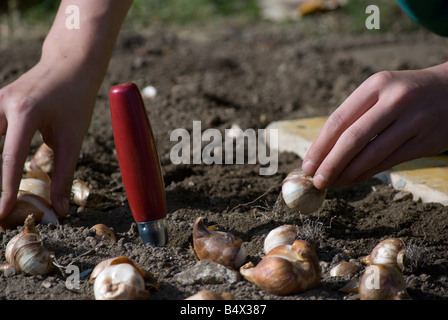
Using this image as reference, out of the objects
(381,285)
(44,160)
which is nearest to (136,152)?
(381,285)

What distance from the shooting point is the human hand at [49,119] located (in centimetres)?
173

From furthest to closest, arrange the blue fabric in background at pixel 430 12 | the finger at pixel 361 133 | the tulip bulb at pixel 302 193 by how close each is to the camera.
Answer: the blue fabric in background at pixel 430 12 < the tulip bulb at pixel 302 193 < the finger at pixel 361 133

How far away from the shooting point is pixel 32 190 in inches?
80.7

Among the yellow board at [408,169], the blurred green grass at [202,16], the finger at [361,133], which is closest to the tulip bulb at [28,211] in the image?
the finger at [361,133]

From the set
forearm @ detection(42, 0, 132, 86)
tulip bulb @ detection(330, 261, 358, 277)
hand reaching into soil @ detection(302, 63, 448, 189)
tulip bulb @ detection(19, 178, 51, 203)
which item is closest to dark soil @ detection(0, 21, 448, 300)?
tulip bulb @ detection(330, 261, 358, 277)

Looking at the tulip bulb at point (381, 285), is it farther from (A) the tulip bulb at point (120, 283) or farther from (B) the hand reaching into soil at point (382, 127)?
(A) the tulip bulb at point (120, 283)

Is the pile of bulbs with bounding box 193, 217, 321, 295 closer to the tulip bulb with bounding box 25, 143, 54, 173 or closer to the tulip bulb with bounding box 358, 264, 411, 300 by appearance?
the tulip bulb with bounding box 358, 264, 411, 300

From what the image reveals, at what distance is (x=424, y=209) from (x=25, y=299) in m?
1.37

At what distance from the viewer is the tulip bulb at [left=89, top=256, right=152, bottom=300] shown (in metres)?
1.44

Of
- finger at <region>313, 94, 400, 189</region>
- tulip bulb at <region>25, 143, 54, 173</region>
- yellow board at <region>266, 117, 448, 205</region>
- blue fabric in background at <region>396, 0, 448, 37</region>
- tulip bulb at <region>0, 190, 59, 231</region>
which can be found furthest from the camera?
blue fabric in background at <region>396, 0, 448, 37</region>

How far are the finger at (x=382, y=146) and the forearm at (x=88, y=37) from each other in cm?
94

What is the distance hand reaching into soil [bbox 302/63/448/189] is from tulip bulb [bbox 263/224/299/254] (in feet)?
0.56

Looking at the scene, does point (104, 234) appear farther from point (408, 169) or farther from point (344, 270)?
point (408, 169)

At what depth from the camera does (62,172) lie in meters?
1.85
